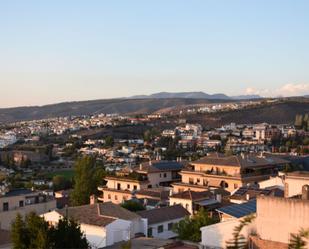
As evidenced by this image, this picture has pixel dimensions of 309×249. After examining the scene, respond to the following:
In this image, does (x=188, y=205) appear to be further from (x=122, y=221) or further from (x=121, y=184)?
(x=121, y=184)

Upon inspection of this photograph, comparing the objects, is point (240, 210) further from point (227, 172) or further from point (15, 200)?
point (227, 172)

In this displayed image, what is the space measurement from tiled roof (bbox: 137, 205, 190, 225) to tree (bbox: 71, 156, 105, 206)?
11497 millimetres

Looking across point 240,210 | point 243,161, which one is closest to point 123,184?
point 243,161

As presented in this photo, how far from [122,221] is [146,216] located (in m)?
2.96

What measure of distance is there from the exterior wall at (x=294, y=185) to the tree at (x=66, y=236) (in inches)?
297

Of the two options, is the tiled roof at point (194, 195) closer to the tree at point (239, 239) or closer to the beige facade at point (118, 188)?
the beige facade at point (118, 188)

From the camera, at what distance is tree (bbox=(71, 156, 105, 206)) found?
38625 millimetres

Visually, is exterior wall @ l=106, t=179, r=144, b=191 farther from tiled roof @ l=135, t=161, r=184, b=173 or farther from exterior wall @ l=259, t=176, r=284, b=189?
exterior wall @ l=259, t=176, r=284, b=189

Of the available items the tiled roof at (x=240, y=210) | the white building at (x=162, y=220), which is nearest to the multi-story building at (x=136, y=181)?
the white building at (x=162, y=220)

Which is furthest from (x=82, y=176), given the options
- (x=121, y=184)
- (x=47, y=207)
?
(x=47, y=207)

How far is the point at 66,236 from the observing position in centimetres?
1777

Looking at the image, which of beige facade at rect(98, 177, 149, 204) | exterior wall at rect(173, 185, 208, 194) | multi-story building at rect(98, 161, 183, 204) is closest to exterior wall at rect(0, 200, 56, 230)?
multi-story building at rect(98, 161, 183, 204)

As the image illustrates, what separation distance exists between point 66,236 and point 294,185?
8.46 m

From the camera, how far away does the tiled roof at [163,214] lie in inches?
1038
